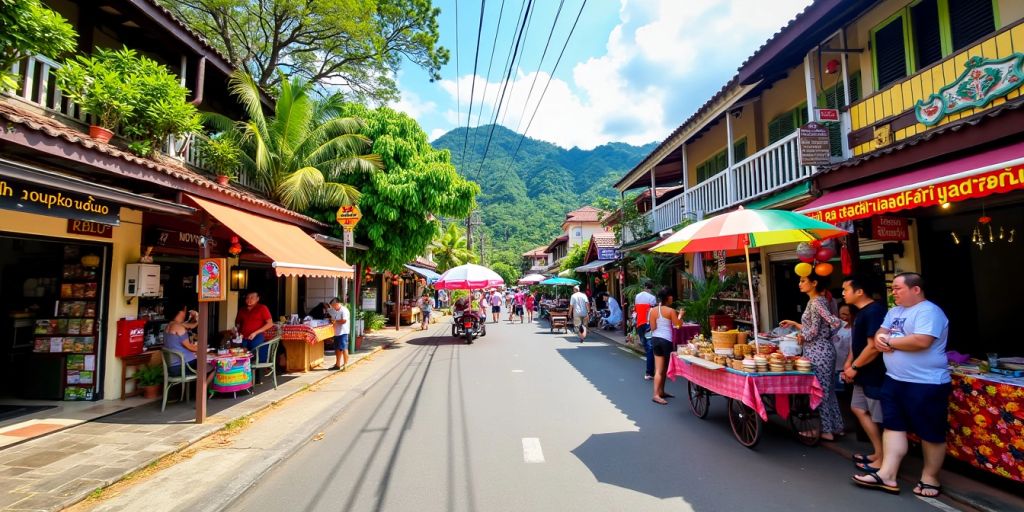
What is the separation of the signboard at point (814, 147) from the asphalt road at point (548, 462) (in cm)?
421

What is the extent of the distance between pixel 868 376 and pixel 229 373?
27.9 feet

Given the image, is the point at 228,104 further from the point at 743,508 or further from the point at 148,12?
the point at 743,508

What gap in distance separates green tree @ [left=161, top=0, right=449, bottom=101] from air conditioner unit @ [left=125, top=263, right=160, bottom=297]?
8.01 metres

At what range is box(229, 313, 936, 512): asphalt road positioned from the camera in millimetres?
3833

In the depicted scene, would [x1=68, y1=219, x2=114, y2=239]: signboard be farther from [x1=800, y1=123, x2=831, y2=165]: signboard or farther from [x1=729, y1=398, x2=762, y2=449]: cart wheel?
[x1=800, y1=123, x2=831, y2=165]: signboard

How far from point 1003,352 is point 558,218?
2681 inches

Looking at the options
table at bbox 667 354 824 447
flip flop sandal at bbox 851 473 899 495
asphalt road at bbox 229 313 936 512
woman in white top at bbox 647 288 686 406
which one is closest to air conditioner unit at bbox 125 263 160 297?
asphalt road at bbox 229 313 936 512

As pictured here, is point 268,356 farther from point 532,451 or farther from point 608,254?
point 608,254

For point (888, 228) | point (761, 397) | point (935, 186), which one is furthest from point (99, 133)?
point (888, 228)

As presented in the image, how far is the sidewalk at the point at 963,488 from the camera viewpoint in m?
3.54

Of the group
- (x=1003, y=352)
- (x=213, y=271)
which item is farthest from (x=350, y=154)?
(x=1003, y=352)

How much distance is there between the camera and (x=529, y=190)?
8169 cm

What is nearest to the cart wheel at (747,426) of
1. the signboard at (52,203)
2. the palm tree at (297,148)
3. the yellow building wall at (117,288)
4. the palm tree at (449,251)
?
the signboard at (52,203)

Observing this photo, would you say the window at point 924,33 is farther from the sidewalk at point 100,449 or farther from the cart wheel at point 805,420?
the sidewalk at point 100,449
